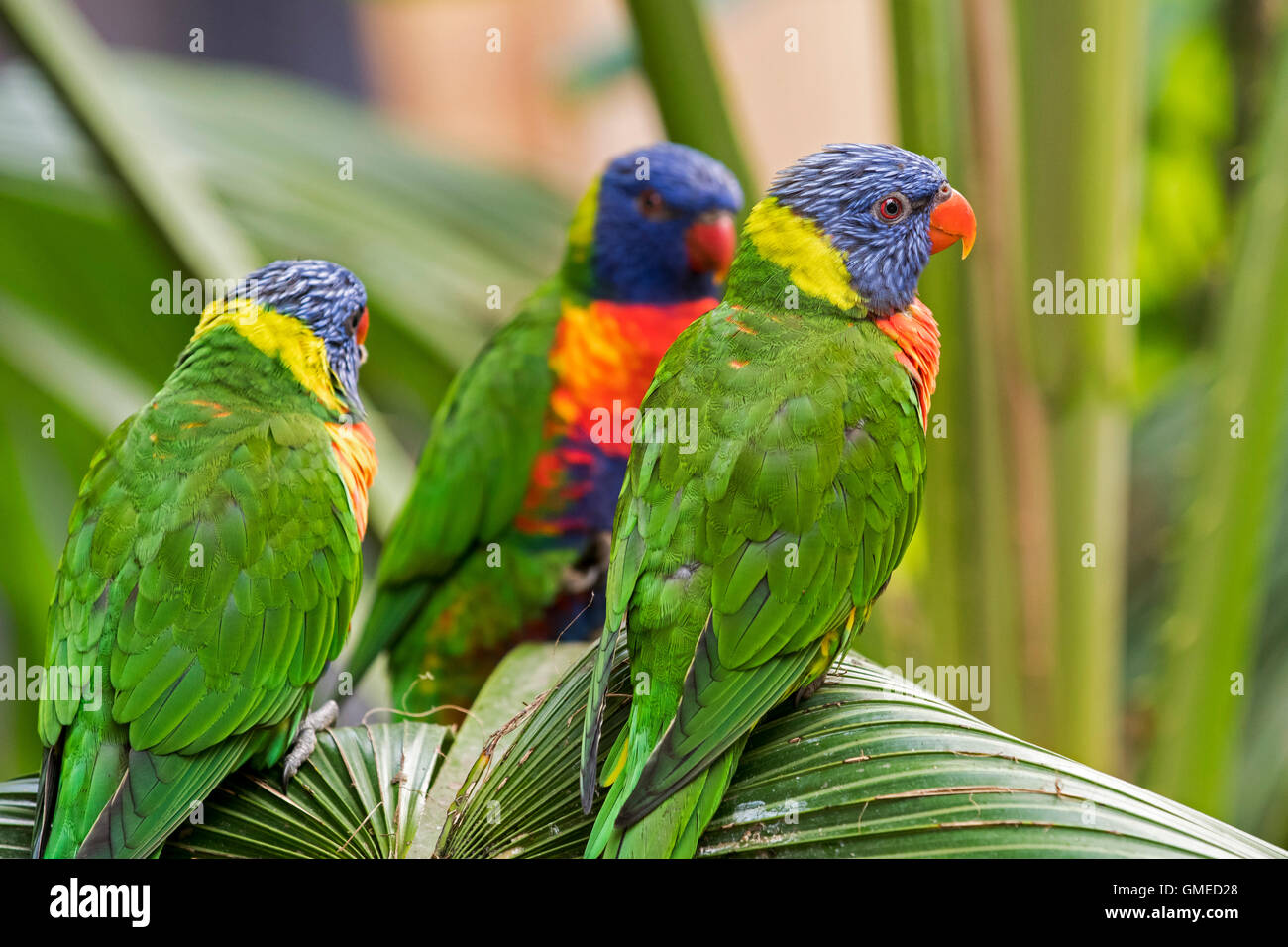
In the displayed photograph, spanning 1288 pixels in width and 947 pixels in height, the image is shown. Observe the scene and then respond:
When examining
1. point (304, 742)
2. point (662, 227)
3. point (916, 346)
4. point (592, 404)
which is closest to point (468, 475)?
point (592, 404)

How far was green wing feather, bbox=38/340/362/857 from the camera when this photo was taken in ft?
2.33

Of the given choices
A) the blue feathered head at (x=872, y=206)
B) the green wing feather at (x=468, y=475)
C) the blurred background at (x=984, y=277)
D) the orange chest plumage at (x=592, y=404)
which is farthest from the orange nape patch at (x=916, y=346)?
the green wing feather at (x=468, y=475)

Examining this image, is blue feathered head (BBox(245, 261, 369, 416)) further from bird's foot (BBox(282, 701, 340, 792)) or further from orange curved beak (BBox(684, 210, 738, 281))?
orange curved beak (BBox(684, 210, 738, 281))

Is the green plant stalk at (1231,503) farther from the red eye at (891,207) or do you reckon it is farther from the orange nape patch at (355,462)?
the orange nape patch at (355,462)

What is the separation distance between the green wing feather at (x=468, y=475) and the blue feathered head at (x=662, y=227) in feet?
0.31

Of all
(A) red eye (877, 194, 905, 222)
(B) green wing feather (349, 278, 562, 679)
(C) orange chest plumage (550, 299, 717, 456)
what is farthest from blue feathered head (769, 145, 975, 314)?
(B) green wing feather (349, 278, 562, 679)

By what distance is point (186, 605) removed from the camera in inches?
29.0

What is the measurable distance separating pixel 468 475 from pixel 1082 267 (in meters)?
0.69

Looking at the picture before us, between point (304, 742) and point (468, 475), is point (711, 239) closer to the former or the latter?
point (468, 475)
